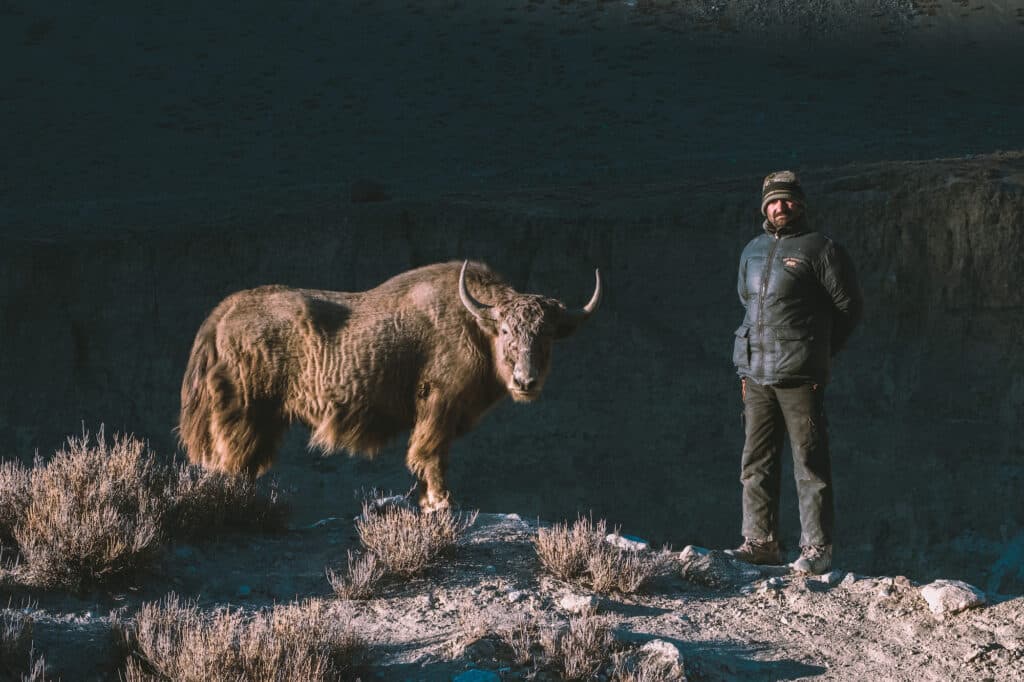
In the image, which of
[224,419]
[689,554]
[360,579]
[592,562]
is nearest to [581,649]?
[592,562]

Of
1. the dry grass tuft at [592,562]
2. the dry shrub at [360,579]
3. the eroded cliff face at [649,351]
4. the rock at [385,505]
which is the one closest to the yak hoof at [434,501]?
the rock at [385,505]

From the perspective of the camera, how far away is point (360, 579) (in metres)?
6.63

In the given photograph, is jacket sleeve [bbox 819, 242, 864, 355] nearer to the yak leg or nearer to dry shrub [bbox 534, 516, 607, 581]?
dry shrub [bbox 534, 516, 607, 581]

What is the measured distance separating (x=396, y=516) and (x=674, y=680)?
2.05 meters

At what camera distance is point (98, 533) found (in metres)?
6.48

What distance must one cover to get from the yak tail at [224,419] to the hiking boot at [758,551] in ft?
11.2

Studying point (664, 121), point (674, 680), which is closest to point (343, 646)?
point (674, 680)

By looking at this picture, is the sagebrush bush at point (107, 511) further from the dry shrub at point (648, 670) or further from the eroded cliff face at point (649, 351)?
the eroded cliff face at point (649, 351)

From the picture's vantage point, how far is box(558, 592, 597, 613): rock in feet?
21.2

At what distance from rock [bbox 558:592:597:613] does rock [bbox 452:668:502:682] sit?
83cm

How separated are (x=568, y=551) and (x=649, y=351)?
10.8m

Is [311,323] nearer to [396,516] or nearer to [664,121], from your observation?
[396,516]

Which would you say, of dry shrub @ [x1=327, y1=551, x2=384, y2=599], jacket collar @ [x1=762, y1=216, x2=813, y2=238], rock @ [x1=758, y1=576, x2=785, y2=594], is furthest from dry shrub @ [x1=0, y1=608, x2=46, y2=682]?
jacket collar @ [x1=762, y1=216, x2=813, y2=238]

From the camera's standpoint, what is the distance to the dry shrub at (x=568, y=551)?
6887 mm
